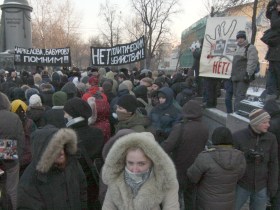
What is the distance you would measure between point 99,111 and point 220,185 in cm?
228

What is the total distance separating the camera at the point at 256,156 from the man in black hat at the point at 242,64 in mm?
3057

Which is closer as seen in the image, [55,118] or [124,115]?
[124,115]

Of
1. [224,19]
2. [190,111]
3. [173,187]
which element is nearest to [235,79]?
[224,19]

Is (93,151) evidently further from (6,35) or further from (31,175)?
(6,35)

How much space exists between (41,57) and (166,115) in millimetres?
11173

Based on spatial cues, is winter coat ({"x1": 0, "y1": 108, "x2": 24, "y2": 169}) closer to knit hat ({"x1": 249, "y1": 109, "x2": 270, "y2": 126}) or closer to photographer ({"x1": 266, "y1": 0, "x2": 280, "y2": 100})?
knit hat ({"x1": 249, "y1": 109, "x2": 270, "y2": 126})

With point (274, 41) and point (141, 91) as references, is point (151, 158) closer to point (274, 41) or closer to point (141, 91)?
point (141, 91)

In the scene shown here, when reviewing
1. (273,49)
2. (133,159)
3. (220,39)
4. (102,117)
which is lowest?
(102,117)

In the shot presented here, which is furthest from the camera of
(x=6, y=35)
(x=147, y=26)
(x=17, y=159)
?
(x=147, y=26)

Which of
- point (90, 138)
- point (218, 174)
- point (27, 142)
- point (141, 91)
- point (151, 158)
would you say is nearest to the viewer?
point (151, 158)

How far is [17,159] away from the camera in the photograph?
171 inches

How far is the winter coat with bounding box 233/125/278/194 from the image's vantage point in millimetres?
4105

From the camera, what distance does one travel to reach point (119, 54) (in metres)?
11.1

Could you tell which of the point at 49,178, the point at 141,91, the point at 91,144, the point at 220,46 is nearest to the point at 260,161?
the point at 91,144
